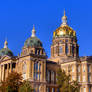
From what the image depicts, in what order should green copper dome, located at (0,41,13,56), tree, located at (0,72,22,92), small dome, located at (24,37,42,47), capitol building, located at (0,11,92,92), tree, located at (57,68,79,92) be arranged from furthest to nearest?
green copper dome, located at (0,41,13,56)
small dome, located at (24,37,42,47)
capitol building, located at (0,11,92,92)
tree, located at (0,72,22,92)
tree, located at (57,68,79,92)

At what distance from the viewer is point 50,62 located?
3201 inches

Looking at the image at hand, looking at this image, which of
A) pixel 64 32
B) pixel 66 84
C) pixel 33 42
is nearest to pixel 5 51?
pixel 33 42

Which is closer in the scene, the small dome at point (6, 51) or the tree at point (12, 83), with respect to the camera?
the tree at point (12, 83)

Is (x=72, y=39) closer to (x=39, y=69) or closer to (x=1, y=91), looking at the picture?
(x=39, y=69)

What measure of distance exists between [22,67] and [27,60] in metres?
3.42

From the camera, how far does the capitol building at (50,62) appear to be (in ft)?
240

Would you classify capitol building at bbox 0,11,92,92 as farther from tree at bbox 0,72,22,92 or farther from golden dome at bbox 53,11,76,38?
tree at bbox 0,72,22,92

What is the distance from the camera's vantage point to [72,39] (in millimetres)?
93750

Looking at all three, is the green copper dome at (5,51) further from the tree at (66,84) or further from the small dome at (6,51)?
the tree at (66,84)

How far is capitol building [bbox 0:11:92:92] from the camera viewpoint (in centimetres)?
7312

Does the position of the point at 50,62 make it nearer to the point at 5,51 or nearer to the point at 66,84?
the point at 66,84

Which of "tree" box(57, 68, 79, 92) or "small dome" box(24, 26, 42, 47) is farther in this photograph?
"small dome" box(24, 26, 42, 47)

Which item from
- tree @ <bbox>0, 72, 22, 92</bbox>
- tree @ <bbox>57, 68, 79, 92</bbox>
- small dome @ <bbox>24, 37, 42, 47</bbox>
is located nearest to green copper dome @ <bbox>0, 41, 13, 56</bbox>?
small dome @ <bbox>24, 37, 42, 47</bbox>

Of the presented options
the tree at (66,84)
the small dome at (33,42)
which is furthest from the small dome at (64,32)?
the tree at (66,84)
